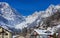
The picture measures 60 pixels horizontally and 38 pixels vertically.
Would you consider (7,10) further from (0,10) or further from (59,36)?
(59,36)

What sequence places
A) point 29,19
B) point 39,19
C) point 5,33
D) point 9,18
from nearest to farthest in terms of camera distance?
point 5,33 → point 39,19 → point 29,19 → point 9,18

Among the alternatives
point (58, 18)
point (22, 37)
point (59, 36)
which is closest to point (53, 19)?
point (58, 18)

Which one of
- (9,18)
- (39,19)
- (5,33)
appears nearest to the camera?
(5,33)

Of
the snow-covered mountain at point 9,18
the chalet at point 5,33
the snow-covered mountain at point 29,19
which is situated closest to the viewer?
the chalet at point 5,33

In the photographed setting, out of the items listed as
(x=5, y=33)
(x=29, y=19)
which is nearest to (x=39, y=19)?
(x=29, y=19)

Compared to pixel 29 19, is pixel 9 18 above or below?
above

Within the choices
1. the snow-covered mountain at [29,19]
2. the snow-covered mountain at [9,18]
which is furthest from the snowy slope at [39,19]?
the snow-covered mountain at [9,18]

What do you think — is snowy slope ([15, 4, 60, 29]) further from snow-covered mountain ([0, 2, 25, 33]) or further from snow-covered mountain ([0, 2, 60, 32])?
snow-covered mountain ([0, 2, 25, 33])

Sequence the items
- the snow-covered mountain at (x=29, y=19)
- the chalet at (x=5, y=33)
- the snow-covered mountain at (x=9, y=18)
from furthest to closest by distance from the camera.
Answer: the snow-covered mountain at (x=9, y=18) → the snow-covered mountain at (x=29, y=19) → the chalet at (x=5, y=33)

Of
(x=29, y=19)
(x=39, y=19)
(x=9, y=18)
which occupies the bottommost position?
(x=39, y=19)

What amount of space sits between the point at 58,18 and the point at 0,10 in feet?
62.5

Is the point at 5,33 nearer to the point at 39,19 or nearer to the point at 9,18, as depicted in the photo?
the point at 39,19

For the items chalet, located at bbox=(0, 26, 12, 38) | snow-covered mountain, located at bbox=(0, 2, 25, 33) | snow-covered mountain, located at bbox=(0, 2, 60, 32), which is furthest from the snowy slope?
chalet, located at bbox=(0, 26, 12, 38)

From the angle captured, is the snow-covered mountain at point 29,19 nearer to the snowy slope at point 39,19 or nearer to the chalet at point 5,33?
the snowy slope at point 39,19
